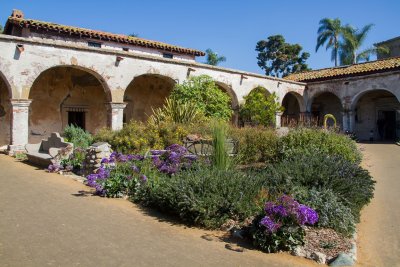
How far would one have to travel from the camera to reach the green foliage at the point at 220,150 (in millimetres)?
6863

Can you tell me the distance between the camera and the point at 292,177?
593 cm

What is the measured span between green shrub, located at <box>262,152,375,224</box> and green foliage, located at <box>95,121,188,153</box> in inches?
182

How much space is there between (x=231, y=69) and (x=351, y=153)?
32.2 ft

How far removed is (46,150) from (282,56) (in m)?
33.1

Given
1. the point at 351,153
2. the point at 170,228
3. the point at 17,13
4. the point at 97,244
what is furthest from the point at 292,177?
the point at 17,13

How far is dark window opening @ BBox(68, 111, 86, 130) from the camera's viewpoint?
Result: 16.5 metres

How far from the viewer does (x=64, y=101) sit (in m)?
16.0

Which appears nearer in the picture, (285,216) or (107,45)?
(285,216)

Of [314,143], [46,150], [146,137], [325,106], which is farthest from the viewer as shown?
[325,106]

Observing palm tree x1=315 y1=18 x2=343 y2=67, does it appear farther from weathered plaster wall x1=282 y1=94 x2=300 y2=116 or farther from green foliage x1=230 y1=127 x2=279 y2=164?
green foliage x1=230 y1=127 x2=279 y2=164

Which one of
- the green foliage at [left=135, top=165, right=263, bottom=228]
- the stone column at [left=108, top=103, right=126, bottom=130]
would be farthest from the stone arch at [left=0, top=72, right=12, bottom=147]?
the green foliage at [left=135, top=165, right=263, bottom=228]

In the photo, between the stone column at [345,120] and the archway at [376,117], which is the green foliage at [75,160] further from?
the archway at [376,117]

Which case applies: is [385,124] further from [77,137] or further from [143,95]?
[77,137]

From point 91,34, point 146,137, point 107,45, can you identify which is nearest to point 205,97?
point 146,137
